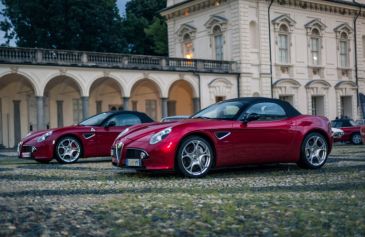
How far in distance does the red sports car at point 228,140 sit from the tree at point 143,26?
35787mm

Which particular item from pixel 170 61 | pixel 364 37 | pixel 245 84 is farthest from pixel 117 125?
pixel 364 37

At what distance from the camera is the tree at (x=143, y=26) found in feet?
148

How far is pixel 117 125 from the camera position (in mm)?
13031

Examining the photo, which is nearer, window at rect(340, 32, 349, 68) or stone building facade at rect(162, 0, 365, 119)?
stone building facade at rect(162, 0, 365, 119)

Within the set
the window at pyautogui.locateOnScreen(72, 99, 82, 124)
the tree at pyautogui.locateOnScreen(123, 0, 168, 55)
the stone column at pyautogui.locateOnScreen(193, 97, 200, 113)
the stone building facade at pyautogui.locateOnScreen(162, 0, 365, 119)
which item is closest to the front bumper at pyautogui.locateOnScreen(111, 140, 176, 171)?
the stone column at pyautogui.locateOnScreen(193, 97, 200, 113)

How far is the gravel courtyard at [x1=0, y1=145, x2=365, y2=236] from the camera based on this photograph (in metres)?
4.11

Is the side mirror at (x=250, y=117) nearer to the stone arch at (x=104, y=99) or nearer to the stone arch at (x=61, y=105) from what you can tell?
the stone arch at (x=61, y=105)

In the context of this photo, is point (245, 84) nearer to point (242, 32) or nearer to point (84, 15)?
point (242, 32)

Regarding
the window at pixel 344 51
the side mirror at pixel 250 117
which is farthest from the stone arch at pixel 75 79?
the window at pixel 344 51

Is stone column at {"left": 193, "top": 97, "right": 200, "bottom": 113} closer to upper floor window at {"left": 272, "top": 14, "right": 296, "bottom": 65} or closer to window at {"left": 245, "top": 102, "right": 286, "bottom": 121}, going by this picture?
upper floor window at {"left": 272, "top": 14, "right": 296, "bottom": 65}

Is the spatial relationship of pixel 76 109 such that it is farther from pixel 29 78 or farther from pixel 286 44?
pixel 286 44

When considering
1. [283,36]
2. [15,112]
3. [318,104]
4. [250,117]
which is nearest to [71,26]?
[15,112]

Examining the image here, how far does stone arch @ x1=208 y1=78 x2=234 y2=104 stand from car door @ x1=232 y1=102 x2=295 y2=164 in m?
22.5

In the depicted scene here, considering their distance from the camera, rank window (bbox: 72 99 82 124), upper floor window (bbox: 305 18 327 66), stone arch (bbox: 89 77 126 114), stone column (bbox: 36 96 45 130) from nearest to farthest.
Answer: stone column (bbox: 36 96 45 130)
window (bbox: 72 99 82 124)
stone arch (bbox: 89 77 126 114)
upper floor window (bbox: 305 18 327 66)
